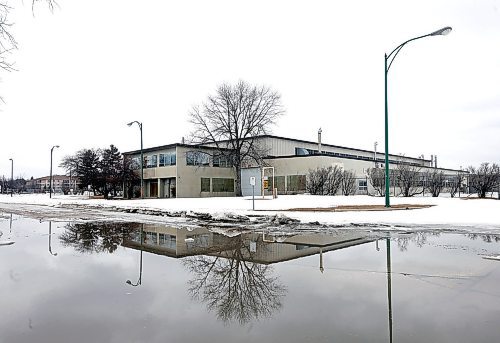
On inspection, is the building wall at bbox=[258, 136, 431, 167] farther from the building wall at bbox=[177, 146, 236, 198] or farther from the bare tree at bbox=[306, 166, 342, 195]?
the bare tree at bbox=[306, 166, 342, 195]

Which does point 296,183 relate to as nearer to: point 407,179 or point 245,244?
point 407,179

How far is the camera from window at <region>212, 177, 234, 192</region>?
58.1 meters

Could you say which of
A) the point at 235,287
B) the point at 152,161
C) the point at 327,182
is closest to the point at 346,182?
the point at 327,182

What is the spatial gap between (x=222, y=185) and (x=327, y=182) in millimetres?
20947

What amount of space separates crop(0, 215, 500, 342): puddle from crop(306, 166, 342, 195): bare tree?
30.8 meters

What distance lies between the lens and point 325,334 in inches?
169

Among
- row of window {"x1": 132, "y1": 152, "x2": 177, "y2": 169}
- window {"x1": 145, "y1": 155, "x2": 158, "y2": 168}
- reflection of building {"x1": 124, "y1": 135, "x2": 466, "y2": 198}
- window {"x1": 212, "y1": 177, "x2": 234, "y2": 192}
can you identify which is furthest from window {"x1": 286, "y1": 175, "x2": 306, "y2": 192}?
window {"x1": 145, "y1": 155, "x2": 158, "y2": 168}

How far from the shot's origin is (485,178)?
4022 centimetres

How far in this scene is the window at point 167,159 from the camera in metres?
54.6

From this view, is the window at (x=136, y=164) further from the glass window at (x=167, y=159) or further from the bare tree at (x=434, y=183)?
the bare tree at (x=434, y=183)

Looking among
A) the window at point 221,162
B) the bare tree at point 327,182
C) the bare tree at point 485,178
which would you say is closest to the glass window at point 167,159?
the window at point 221,162

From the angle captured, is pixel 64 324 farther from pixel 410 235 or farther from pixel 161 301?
pixel 410 235

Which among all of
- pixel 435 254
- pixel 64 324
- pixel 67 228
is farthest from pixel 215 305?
pixel 67 228

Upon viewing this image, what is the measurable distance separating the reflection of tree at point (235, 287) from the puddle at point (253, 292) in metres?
0.02
